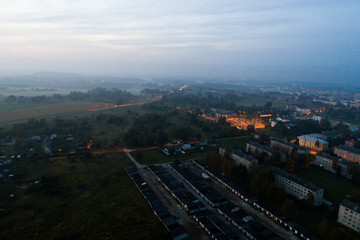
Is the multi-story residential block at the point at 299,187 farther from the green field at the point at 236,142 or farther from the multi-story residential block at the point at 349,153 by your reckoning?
the multi-story residential block at the point at 349,153

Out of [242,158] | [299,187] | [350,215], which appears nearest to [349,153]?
[299,187]

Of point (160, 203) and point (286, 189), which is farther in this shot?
point (286, 189)

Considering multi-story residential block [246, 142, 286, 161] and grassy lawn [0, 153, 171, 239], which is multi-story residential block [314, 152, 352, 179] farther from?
grassy lawn [0, 153, 171, 239]

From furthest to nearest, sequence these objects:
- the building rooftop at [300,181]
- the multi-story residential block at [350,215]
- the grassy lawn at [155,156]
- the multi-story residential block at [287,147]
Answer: the multi-story residential block at [287,147] → the grassy lawn at [155,156] → the building rooftop at [300,181] → the multi-story residential block at [350,215]

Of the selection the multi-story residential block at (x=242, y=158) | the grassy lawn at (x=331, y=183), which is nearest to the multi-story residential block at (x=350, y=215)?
the grassy lawn at (x=331, y=183)

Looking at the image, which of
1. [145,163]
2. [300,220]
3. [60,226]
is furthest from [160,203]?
[300,220]

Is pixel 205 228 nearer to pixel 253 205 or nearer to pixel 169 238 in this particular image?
pixel 169 238

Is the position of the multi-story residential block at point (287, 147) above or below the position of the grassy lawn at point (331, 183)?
above

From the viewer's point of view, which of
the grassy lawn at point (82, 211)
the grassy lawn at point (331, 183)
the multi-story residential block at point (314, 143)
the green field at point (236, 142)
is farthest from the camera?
the green field at point (236, 142)
